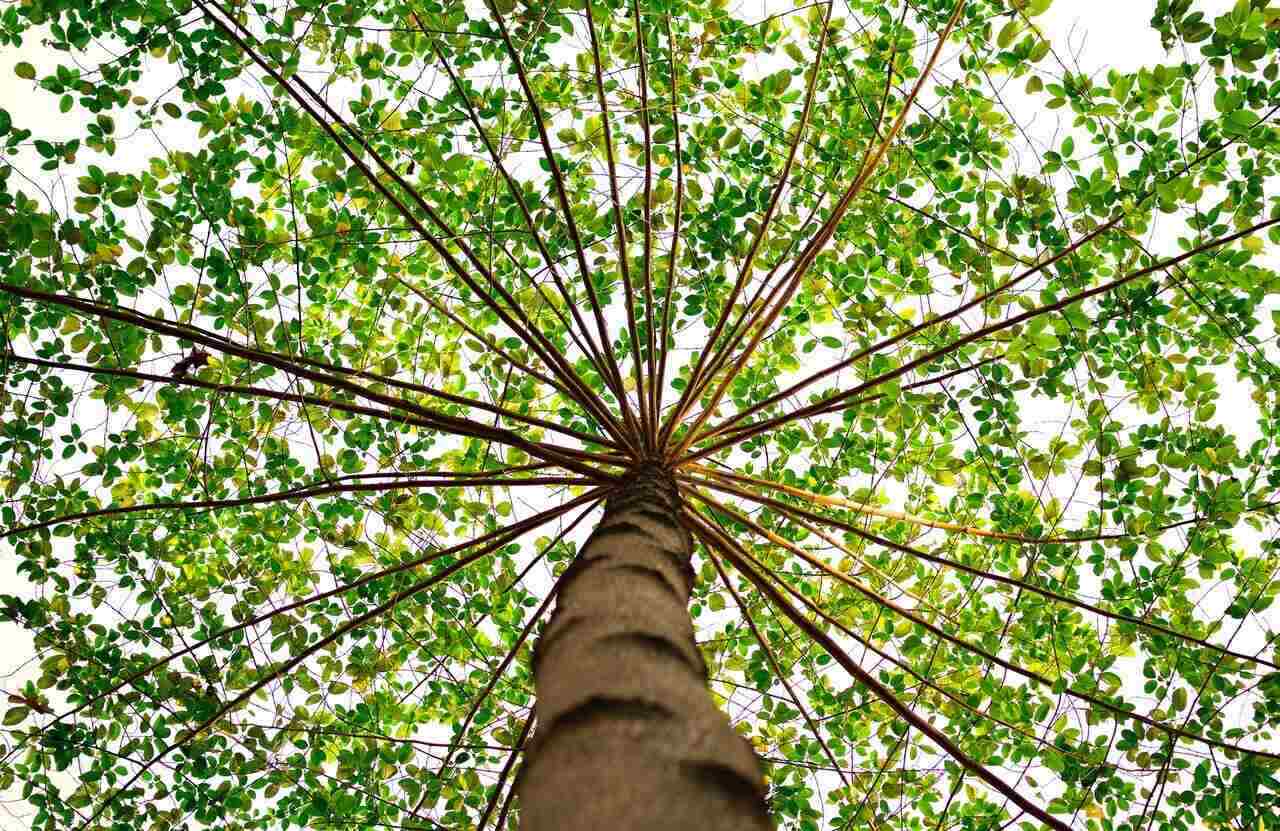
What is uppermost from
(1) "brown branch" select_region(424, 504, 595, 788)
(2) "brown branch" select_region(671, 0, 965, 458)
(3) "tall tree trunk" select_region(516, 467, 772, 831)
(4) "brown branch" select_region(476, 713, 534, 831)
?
(2) "brown branch" select_region(671, 0, 965, 458)

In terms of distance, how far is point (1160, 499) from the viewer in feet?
11.4

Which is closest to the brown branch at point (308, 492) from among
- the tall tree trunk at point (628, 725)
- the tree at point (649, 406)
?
the tree at point (649, 406)

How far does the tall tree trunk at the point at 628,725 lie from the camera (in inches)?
41.7

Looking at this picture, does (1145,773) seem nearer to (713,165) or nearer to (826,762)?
(826,762)

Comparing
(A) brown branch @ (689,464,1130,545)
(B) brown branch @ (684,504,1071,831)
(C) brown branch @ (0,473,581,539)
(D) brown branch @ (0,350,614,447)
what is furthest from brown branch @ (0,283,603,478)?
(A) brown branch @ (689,464,1130,545)

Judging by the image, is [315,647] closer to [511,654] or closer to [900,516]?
[511,654]

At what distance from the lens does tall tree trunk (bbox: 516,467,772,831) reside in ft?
3.48

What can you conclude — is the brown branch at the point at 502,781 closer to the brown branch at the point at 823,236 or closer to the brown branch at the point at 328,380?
the brown branch at the point at 328,380

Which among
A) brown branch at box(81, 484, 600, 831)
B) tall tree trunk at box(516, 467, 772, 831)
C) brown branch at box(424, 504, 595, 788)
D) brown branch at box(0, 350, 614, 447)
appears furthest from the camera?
brown branch at box(424, 504, 595, 788)

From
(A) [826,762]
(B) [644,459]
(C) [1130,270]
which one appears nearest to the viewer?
(B) [644,459]

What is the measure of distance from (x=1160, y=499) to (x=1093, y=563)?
1.30ft

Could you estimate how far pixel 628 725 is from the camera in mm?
1220

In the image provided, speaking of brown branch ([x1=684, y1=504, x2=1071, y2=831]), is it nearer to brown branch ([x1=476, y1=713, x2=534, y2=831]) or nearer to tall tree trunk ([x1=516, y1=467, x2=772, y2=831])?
tall tree trunk ([x1=516, y1=467, x2=772, y2=831])

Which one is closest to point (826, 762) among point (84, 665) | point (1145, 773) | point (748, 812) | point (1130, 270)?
point (1145, 773)
